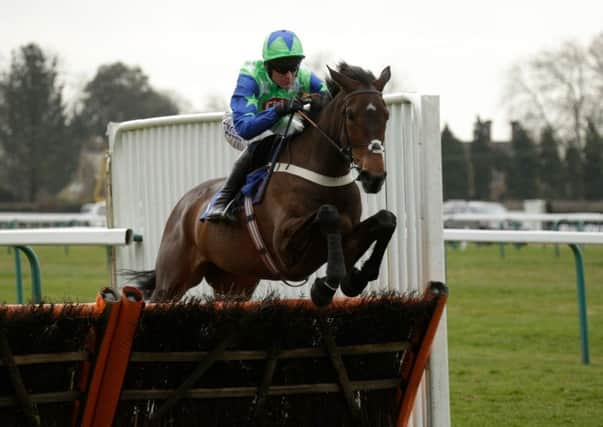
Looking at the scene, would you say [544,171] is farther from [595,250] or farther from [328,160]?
[328,160]

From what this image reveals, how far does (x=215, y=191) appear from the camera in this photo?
625 cm

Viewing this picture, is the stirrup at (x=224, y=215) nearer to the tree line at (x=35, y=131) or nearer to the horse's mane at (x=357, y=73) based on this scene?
the horse's mane at (x=357, y=73)

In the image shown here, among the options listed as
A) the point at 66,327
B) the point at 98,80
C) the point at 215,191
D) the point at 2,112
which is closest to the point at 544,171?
the point at 2,112

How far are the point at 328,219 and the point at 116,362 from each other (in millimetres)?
1464

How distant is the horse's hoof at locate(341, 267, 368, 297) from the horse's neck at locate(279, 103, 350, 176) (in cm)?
55

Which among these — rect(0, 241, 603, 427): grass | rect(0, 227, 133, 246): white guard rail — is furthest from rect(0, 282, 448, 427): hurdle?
rect(0, 227, 133, 246): white guard rail

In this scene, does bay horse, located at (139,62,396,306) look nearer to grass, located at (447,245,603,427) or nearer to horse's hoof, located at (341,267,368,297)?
horse's hoof, located at (341,267,368,297)

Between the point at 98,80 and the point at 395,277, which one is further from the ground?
the point at 98,80

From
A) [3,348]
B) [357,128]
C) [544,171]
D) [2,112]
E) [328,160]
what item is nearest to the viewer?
[3,348]

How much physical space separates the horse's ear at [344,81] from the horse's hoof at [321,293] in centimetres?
102

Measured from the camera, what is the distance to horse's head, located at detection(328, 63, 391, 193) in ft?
15.3

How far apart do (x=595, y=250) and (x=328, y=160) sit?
19.0m

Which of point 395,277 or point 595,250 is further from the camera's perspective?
point 595,250

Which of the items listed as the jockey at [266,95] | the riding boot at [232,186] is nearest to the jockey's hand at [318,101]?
the jockey at [266,95]
